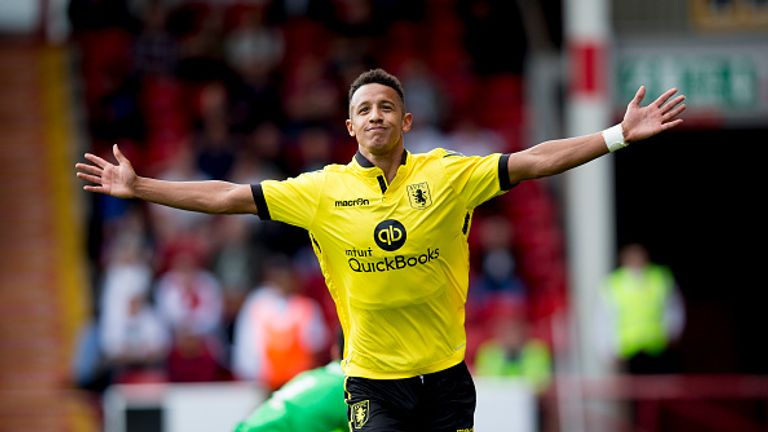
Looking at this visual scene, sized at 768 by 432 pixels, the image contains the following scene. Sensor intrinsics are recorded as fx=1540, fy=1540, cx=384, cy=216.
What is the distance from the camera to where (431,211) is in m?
6.57

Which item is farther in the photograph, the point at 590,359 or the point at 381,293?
the point at 590,359

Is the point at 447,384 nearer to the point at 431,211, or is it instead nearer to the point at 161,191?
the point at 431,211

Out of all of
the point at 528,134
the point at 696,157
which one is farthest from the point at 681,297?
the point at 528,134

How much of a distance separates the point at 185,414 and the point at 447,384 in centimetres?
536

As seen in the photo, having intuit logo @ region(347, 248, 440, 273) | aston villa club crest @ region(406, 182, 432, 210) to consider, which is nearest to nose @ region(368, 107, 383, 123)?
aston villa club crest @ region(406, 182, 432, 210)

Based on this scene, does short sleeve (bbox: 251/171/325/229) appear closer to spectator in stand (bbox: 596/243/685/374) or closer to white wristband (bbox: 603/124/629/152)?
white wristband (bbox: 603/124/629/152)

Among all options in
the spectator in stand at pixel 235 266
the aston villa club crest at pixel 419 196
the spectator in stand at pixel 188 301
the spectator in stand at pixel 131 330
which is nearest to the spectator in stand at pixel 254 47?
the spectator in stand at pixel 235 266

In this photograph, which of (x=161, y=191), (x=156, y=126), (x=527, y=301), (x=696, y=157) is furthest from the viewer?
(x=696, y=157)

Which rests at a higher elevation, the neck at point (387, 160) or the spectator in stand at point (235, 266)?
the neck at point (387, 160)

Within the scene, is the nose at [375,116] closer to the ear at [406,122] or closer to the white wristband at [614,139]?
the ear at [406,122]

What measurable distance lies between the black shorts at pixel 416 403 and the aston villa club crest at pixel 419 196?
747mm

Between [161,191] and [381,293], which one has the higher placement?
[161,191]

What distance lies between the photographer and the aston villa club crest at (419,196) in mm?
6562

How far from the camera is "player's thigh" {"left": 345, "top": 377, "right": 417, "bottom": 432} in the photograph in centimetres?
662
